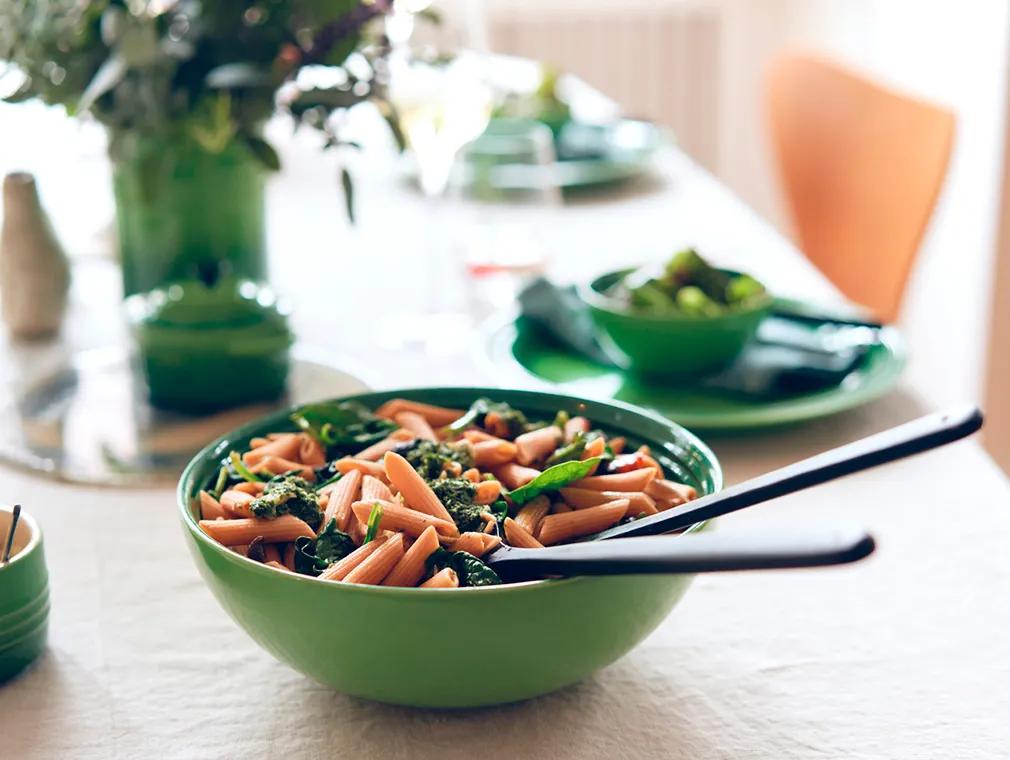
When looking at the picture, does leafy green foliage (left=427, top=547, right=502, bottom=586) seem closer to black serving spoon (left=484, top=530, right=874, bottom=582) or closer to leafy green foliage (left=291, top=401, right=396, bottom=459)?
black serving spoon (left=484, top=530, right=874, bottom=582)

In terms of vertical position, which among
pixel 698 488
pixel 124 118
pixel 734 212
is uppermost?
pixel 124 118

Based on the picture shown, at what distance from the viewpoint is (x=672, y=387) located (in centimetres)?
115

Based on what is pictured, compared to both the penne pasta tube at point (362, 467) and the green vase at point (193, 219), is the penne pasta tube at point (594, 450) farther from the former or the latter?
the green vase at point (193, 219)

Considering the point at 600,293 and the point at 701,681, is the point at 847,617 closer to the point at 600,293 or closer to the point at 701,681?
the point at 701,681

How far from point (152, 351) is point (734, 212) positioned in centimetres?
93

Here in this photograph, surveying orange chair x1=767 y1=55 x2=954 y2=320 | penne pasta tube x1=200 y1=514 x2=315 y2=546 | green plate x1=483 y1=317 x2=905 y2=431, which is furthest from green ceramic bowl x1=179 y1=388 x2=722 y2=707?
orange chair x1=767 y1=55 x2=954 y2=320

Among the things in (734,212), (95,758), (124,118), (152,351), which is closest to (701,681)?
(95,758)

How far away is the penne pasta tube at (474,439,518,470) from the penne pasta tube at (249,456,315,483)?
10cm

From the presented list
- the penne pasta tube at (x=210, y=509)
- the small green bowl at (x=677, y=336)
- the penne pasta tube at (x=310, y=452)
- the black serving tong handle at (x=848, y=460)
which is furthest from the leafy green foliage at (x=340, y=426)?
the small green bowl at (x=677, y=336)

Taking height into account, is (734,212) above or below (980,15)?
below

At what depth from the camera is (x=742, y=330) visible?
1.13 meters

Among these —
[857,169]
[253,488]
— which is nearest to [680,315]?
[253,488]

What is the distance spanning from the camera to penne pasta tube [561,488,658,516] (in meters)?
0.71

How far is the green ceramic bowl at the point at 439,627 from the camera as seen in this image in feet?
2.00
